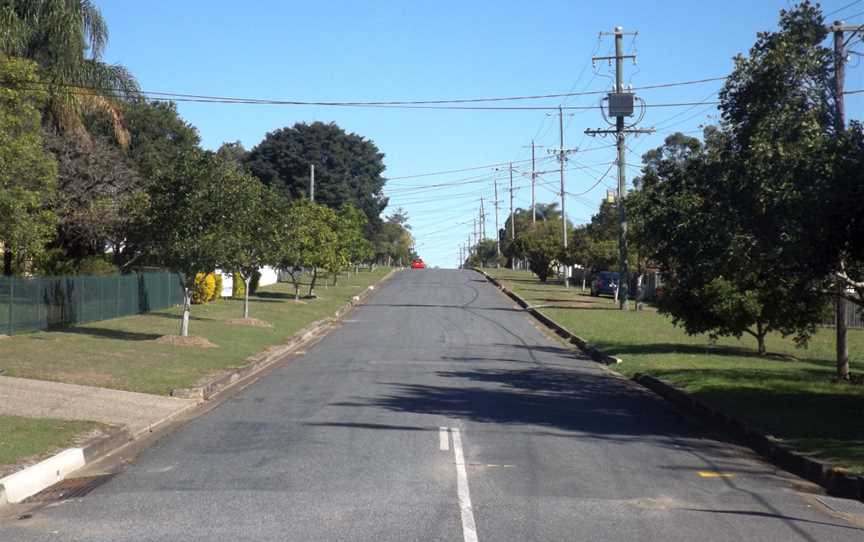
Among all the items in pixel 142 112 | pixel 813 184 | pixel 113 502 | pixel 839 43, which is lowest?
pixel 113 502

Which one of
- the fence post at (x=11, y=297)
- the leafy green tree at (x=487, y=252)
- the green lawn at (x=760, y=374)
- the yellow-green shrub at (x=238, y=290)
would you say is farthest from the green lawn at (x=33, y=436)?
the leafy green tree at (x=487, y=252)

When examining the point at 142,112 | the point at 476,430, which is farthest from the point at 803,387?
the point at 142,112

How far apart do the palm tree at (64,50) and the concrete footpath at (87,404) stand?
10620 millimetres

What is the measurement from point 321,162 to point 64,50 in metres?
61.4

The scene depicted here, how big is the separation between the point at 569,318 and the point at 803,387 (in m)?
21.4

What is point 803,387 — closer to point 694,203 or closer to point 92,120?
point 694,203

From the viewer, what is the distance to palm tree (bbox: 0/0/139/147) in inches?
1015

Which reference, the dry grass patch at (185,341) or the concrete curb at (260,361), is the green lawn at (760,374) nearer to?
the concrete curb at (260,361)

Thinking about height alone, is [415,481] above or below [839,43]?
below

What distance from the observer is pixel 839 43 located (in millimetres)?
17281

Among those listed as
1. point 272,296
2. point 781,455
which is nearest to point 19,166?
point 781,455

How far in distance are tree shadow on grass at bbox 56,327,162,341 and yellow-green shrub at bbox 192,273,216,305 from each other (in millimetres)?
11605

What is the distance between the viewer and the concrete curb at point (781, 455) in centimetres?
1016

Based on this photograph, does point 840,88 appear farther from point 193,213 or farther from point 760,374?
point 193,213
